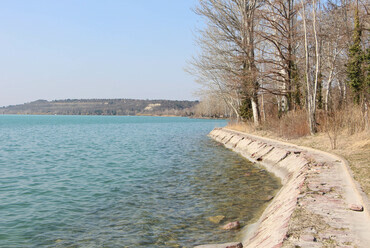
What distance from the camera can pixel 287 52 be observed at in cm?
2344

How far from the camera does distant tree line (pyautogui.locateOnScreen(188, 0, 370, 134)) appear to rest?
20469 mm

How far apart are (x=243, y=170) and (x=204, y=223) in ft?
23.5

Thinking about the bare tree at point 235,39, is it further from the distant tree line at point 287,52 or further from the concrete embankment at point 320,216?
the concrete embankment at point 320,216

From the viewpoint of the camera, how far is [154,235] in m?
7.09

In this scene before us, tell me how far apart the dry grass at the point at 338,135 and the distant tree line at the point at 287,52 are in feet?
2.60

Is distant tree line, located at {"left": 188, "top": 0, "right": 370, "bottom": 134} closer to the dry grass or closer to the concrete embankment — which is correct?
the dry grass

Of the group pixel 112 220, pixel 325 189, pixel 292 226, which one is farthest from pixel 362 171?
pixel 112 220

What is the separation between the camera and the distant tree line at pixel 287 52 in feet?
67.2

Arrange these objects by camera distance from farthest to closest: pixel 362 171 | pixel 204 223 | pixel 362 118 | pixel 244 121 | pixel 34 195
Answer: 1. pixel 244 121
2. pixel 362 118
3. pixel 34 195
4. pixel 362 171
5. pixel 204 223

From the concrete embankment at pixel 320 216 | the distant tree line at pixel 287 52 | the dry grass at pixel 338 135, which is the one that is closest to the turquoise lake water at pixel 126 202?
the concrete embankment at pixel 320 216

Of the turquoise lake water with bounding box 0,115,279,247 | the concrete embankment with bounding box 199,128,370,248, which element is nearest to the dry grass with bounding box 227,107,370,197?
the concrete embankment with bounding box 199,128,370,248

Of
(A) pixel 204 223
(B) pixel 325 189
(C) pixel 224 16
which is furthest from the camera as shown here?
(C) pixel 224 16

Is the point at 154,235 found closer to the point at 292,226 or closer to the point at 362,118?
the point at 292,226

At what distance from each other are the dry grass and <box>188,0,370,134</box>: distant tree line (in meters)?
0.79
